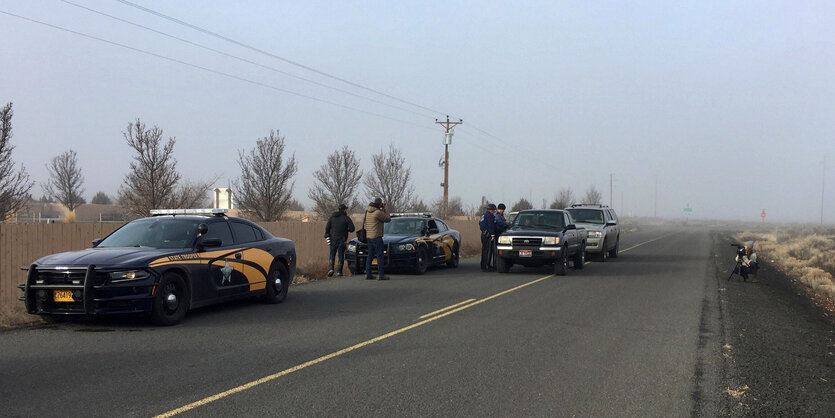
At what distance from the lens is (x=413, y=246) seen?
17391mm

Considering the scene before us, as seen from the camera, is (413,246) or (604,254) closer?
(413,246)

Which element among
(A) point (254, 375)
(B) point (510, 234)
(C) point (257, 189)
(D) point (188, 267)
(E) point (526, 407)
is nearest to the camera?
(E) point (526, 407)

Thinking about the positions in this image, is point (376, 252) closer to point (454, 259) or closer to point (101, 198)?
point (454, 259)

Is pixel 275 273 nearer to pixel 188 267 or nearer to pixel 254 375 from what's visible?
pixel 188 267

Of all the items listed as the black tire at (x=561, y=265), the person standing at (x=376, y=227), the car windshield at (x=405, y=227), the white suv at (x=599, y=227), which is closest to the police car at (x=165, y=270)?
the person standing at (x=376, y=227)

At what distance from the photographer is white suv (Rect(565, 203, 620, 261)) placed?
22.8 m

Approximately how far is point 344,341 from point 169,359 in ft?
6.82

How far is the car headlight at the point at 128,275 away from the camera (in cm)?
854

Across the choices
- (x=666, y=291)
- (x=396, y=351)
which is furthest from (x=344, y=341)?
(x=666, y=291)

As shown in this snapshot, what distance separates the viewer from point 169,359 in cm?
702

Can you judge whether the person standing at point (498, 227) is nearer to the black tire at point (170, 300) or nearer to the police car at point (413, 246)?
the police car at point (413, 246)

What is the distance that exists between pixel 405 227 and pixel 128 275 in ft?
35.8

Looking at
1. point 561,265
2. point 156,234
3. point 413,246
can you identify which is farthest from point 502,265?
point 156,234

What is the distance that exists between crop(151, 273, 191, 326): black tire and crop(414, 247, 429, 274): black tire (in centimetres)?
865
